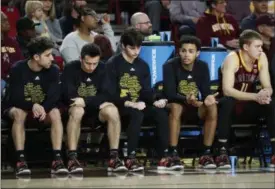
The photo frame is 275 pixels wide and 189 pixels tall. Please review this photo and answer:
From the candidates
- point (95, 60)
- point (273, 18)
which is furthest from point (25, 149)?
point (273, 18)

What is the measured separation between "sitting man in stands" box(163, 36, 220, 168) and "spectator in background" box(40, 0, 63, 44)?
2.77 metres

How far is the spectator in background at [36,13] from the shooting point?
10250 millimetres

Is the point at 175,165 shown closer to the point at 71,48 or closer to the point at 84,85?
the point at 84,85

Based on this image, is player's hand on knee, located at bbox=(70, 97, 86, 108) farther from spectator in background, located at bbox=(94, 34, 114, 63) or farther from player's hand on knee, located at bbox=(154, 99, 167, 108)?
spectator in background, located at bbox=(94, 34, 114, 63)

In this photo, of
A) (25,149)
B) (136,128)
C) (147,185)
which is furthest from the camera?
(25,149)

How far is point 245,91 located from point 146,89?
1177mm

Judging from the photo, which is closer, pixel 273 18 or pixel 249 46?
pixel 249 46

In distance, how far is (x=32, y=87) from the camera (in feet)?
26.5

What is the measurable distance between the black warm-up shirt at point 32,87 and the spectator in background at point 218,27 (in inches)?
128

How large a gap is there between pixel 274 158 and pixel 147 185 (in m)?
2.38

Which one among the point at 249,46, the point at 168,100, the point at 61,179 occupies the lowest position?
the point at 61,179

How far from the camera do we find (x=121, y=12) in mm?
12688

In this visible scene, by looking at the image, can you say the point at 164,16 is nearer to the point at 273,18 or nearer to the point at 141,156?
the point at 273,18

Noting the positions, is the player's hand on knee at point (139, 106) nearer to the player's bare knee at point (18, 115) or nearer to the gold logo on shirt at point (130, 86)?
the gold logo on shirt at point (130, 86)
